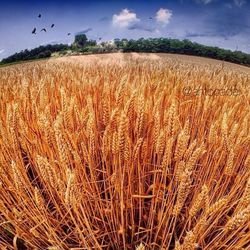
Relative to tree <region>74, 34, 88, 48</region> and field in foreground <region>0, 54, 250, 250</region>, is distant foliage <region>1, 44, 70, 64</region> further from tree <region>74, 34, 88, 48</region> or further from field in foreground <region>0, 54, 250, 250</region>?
field in foreground <region>0, 54, 250, 250</region>

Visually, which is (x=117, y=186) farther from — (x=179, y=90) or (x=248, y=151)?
(x=179, y=90)

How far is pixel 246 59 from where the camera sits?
21.3m

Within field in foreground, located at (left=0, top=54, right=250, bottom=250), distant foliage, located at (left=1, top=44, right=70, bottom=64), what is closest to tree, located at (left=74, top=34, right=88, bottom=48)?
distant foliage, located at (left=1, top=44, right=70, bottom=64)

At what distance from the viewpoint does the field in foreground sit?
790mm

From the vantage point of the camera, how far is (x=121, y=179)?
0.87 m

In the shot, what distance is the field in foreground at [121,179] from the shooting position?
0.79 m

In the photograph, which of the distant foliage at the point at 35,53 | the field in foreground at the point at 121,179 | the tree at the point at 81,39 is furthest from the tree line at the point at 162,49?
the field in foreground at the point at 121,179

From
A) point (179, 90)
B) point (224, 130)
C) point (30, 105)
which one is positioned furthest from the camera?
point (179, 90)

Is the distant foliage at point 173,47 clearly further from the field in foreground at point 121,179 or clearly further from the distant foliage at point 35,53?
the field in foreground at point 121,179

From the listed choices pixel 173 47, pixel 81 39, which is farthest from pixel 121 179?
pixel 81 39

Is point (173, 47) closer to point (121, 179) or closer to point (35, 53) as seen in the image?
point (35, 53)

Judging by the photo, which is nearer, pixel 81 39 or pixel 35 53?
pixel 35 53

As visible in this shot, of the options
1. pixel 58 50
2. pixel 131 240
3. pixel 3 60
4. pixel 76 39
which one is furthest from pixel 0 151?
pixel 76 39

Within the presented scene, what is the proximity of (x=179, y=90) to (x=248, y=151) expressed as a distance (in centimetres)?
77
